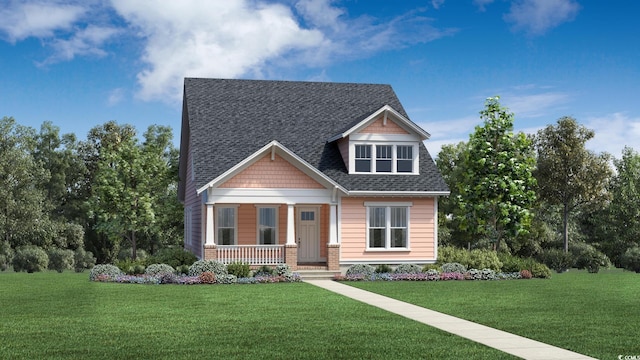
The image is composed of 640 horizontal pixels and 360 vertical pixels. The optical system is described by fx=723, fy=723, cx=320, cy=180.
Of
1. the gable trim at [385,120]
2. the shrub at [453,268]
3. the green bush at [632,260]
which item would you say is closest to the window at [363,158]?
the gable trim at [385,120]

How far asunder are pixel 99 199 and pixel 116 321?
22344 mm

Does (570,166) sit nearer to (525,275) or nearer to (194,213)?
(525,275)

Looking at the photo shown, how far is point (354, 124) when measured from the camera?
3189 cm

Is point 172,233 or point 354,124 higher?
point 354,124

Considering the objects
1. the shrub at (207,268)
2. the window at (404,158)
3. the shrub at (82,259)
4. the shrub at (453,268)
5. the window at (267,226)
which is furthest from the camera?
the shrub at (82,259)

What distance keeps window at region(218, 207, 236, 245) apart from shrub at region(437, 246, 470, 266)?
9.10m

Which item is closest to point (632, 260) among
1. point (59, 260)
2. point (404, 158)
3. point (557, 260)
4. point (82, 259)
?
point (557, 260)

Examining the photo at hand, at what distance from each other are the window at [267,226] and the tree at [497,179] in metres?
8.87

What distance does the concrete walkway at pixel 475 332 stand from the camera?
467 inches

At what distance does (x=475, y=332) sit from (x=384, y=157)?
18.7m

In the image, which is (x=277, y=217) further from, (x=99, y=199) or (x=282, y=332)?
(x=282, y=332)

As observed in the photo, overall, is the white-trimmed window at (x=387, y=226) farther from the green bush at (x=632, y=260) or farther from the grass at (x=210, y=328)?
the green bush at (x=632, y=260)

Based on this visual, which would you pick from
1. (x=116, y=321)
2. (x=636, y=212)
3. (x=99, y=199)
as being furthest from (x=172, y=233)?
(x=116, y=321)

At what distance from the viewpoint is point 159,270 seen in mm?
27281
